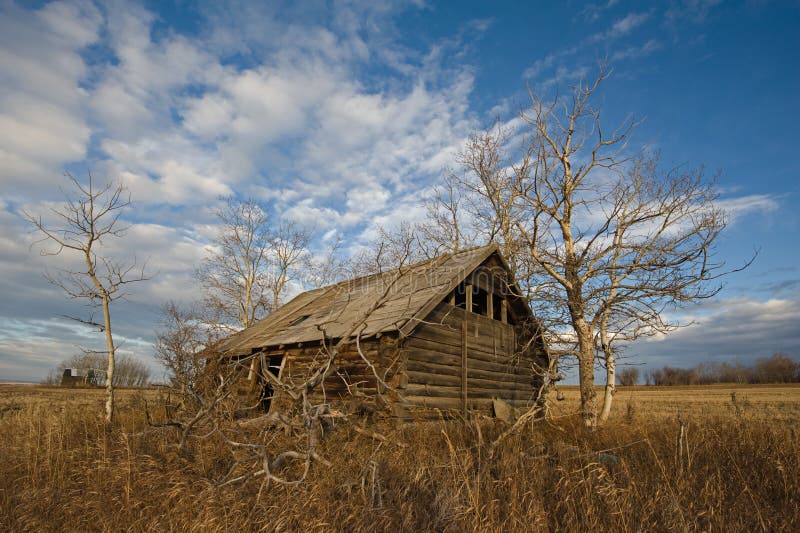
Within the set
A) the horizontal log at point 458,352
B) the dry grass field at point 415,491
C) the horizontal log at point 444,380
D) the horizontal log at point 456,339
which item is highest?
the horizontal log at point 456,339

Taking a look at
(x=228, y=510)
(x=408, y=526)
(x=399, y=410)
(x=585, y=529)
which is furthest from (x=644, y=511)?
(x=399, y=410)

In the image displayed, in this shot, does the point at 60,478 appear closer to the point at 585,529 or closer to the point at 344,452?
the point at 344,452

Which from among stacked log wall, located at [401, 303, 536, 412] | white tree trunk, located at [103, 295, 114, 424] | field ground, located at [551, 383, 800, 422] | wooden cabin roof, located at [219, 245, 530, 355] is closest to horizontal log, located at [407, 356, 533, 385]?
stacked log wall, located at [401, 303, 536, 412]

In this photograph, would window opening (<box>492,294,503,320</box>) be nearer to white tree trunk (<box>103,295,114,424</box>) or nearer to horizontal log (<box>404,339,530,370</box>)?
horizontal log (<box>404,339,530,370</box>)

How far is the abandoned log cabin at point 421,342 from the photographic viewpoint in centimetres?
984

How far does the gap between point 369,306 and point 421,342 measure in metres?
1.85

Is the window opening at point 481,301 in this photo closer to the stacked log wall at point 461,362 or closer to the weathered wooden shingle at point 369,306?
the stacked log wall at point 461,362

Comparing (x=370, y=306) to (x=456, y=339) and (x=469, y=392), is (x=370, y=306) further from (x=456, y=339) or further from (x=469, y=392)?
(x=469, y=392)

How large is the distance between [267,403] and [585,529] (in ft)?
38.5

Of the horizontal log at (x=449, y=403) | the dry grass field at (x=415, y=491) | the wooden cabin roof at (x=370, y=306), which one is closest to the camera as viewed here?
the dry grass field at (x=415, y=491)

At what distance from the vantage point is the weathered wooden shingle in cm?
982

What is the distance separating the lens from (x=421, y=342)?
10492mm

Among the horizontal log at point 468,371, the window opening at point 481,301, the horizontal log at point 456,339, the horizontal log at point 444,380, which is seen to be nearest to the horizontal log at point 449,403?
the horizontal log at point 444,380

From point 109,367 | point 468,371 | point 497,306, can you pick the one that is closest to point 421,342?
point 468,371
